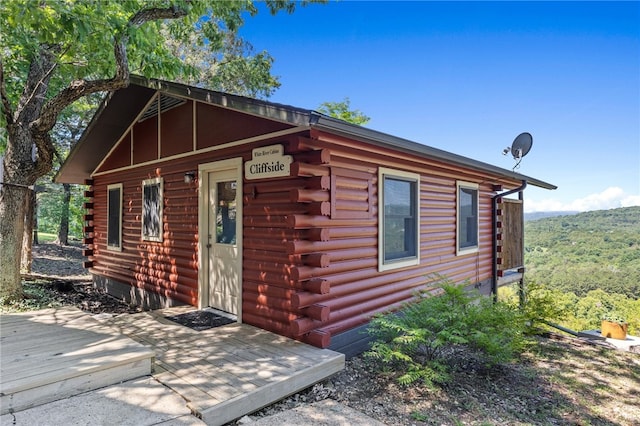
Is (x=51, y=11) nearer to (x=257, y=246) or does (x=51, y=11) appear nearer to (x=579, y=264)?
(x=257, y=246)

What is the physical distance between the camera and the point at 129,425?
228 cm

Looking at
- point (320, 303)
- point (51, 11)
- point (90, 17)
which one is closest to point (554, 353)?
point (320, 303)

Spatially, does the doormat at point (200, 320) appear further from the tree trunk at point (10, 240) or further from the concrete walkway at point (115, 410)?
the tree trunk at point (10, 240)

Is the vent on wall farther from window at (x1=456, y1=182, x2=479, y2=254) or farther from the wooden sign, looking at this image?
window at (x1=456, y1=182, x2=479, y2=254)

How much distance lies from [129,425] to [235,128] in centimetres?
341

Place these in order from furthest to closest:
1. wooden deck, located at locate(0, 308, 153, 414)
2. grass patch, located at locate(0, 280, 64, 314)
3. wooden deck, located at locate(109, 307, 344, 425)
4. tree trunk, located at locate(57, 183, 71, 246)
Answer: tree trunk, located at locate(57, 183, 71, 246)
grass patch, located at locate(0, 280, 64, 314)
wooden deck, located at locate(109, 307, 344, 425)
wooden deck, located at locate(0, 308, 153, 414)

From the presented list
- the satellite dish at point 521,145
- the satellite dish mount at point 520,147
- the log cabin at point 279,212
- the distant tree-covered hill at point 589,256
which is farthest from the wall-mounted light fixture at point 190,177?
the distant tree-covered hill at point 589,256

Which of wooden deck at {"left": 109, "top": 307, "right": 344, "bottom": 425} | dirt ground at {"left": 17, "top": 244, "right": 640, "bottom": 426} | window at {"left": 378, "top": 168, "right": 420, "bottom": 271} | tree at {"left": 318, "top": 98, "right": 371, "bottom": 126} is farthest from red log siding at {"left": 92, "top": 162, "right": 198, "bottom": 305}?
tree at {"left": 318, "top": 98, "right": 371, "bottom": 126}

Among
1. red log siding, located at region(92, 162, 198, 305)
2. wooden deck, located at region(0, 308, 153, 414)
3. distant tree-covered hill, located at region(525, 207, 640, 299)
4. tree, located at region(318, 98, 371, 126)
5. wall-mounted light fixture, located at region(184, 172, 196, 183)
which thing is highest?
tree, located at region(318, 98, 371, 126)

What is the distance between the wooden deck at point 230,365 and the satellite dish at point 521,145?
691cm

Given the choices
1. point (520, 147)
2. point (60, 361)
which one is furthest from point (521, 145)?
point (60, 361)

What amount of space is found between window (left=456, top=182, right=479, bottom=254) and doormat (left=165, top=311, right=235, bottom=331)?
4409 mm

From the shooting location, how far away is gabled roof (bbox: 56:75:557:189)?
11.0 ft

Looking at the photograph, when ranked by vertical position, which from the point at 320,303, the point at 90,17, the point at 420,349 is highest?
the point at 90,17
